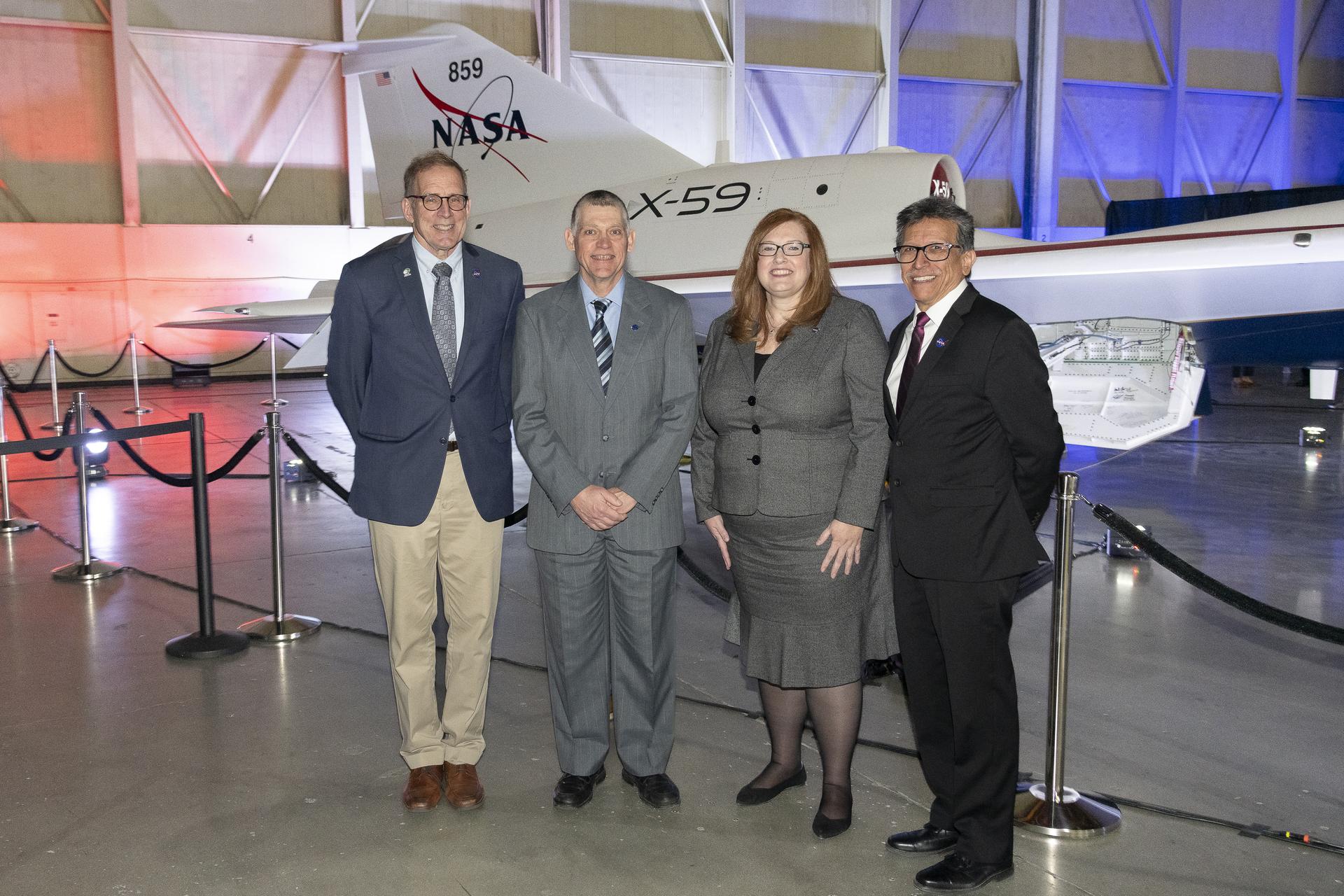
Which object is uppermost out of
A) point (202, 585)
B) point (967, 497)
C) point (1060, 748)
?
point (967, 497)

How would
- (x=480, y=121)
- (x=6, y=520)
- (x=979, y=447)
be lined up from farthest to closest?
1. (x=480, y=121)
2. (x=6, y=520)
3. (x=979, y=447)

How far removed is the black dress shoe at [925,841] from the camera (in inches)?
109

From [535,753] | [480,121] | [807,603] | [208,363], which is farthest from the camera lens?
[208,363]

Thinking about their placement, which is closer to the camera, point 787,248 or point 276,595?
point 787,248

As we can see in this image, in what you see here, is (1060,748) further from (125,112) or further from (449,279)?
(125,112)

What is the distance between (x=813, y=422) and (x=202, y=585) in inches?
119

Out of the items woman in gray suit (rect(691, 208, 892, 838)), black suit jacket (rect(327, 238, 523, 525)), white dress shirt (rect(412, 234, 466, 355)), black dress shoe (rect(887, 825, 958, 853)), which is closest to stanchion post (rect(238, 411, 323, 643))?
black suit jacket (rect(327, 238, 523, 525))

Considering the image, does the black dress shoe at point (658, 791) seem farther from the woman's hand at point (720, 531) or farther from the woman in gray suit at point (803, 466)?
the woman's hand at point (720, 531)

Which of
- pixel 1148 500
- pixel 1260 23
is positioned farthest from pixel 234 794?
pixel 1260 23

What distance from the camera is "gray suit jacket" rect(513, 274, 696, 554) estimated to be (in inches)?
116

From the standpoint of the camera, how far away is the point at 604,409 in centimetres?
298

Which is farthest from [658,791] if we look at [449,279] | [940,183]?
[940,183]

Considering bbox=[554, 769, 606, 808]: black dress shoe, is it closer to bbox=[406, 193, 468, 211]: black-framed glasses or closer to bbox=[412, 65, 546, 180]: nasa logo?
bbox=[406, 193, 468, 211]: black-framed glasses

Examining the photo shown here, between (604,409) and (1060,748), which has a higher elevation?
(604,409)
